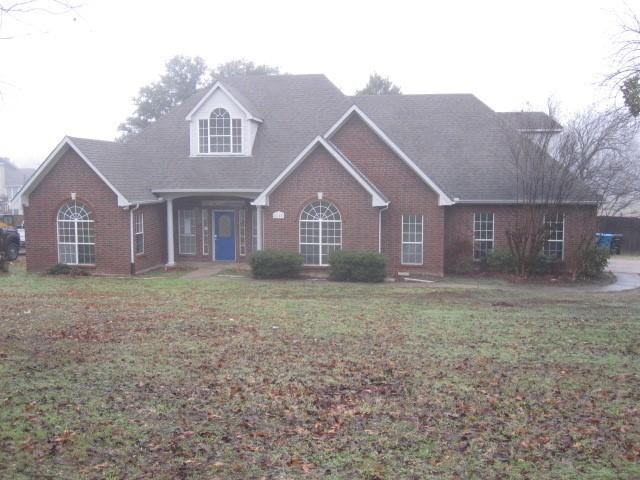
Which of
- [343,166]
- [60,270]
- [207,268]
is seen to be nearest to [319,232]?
[343,166]

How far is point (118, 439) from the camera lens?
6.52 metres

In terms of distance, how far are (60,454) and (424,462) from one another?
136 inches

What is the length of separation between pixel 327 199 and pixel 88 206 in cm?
840

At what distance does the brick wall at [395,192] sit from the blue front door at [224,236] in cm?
548

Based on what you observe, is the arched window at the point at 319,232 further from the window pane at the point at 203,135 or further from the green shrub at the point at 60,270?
the green shrub at the point at 60,270

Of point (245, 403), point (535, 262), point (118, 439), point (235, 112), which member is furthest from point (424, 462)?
point (235, 112)

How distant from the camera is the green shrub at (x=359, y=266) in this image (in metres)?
20.9

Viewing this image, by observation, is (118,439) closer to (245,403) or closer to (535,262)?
(245,403)

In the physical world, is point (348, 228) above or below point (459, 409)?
above

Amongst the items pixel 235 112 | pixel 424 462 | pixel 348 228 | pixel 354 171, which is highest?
pixel 235 112

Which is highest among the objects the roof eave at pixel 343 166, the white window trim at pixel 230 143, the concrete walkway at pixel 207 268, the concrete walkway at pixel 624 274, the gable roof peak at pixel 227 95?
the gable roof peak at pixel 227 95

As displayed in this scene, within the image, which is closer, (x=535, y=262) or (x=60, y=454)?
(x=60, y=454)

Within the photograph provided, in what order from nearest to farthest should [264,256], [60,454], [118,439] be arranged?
[60,454]
[118,439]
[264,256]

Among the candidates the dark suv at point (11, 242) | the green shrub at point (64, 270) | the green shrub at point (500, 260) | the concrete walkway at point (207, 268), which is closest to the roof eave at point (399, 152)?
the green shrub at point (500, 260)
